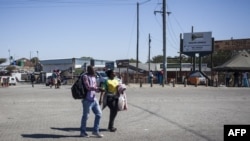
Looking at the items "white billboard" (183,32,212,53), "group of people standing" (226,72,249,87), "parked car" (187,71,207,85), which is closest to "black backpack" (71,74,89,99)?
"group of people standing" (226,72,249,87)

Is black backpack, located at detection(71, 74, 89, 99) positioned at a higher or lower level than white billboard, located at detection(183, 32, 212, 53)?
lower

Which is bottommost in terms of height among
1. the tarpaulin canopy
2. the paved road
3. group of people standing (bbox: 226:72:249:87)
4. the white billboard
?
the paved road

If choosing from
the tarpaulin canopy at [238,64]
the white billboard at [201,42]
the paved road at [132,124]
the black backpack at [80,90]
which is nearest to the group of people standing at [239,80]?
the tarpaulin canopy at [238,64]

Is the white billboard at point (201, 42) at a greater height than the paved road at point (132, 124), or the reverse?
the white billboard at point (201, 42)

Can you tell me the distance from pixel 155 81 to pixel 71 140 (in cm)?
4317

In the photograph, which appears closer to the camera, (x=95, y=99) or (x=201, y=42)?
(x=95, y=99)

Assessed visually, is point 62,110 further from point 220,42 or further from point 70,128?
point 220,42

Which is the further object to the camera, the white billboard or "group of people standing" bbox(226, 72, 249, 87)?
the white billboard

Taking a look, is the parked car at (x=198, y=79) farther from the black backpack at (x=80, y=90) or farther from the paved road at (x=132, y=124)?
the black backpack at (x=80, y=90)

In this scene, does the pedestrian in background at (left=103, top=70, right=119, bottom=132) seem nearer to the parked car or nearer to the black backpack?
the black backpack

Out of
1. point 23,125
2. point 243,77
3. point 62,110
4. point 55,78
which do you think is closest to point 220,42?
point 243,77

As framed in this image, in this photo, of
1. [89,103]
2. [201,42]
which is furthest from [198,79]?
[89,103]

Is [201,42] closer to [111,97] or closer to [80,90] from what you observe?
[111,97]

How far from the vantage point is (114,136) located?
9.35 meters
